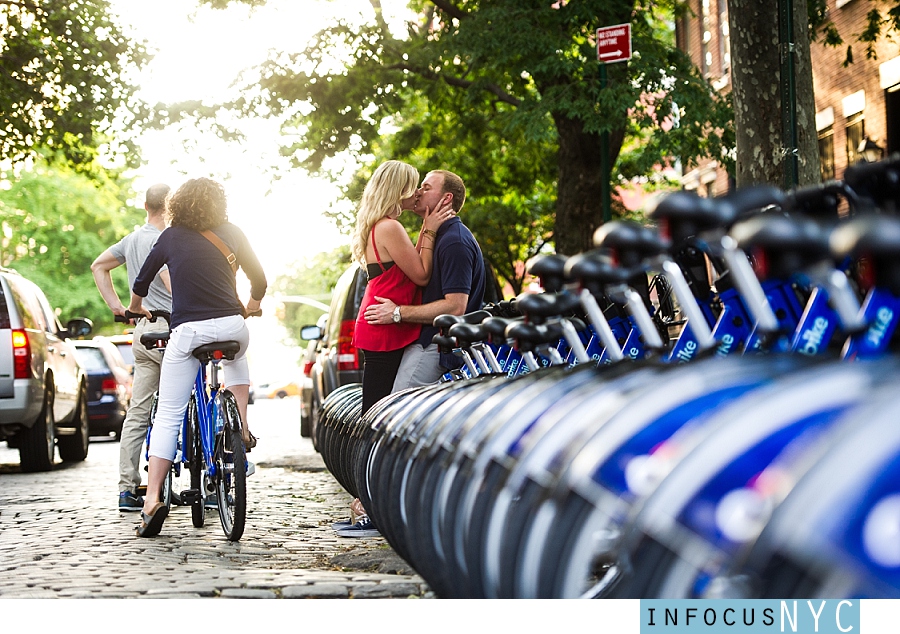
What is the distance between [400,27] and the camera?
860 inches

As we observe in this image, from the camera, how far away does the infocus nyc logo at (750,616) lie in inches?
89.1

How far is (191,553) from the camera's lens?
6.52m

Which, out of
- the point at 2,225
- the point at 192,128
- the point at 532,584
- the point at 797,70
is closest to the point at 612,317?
the point at 532,584

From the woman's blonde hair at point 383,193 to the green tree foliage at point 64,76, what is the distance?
557 inches

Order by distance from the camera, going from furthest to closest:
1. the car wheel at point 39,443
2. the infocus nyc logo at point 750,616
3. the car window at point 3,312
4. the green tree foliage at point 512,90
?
the green tree foliage at point 512,90 < the car wheel at point 39,443 < the car window at point 3,312 < the infocus nyc logo at point 750,616

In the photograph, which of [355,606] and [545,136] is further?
[545,136]

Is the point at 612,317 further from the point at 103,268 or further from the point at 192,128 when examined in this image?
the point at 192,128

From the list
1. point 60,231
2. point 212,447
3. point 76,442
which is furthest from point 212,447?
point 60,231

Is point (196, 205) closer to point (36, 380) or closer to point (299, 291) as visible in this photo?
point (36, 380)

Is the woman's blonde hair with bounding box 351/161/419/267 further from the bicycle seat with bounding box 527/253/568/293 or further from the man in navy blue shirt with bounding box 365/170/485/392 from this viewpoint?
the bicycle seat with bounding box 527/253/568/293

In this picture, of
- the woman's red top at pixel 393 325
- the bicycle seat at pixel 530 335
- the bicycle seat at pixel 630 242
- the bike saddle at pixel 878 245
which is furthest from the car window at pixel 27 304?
the bike saddle at pixel 878 245

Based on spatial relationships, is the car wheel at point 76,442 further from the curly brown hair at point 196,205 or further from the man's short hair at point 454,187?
the man's short hair at point 454,187

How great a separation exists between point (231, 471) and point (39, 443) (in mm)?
6448

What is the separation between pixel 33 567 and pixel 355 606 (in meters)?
2.28
